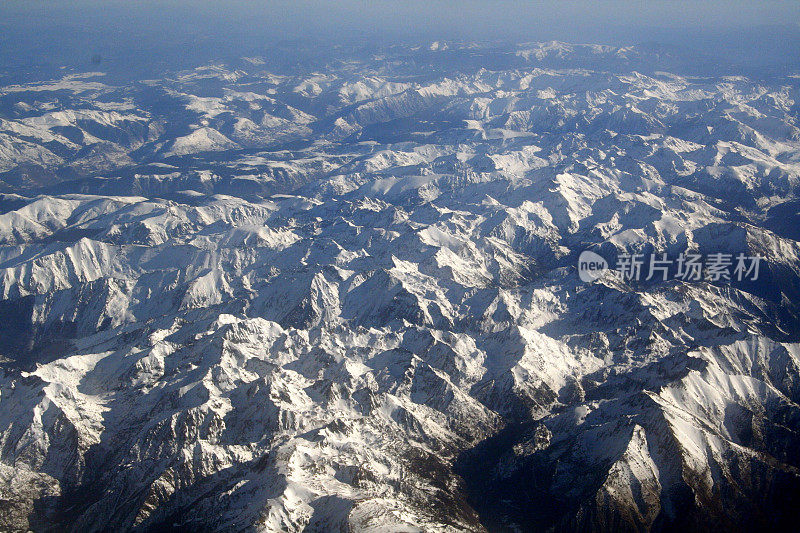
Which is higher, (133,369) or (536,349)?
(133,369)

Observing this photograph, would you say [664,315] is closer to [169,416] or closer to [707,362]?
[707,362]

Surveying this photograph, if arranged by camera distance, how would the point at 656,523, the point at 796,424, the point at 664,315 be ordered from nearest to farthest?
the point at 656,523
the point at 796,424
the point at 664,315

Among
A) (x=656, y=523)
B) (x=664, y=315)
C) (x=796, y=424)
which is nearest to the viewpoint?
(x=656, y=523)

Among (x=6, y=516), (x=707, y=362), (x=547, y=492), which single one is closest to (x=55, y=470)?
(x=6, y=516)

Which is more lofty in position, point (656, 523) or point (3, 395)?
point (3, 395)

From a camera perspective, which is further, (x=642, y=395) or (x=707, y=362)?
(x=707, y=362)

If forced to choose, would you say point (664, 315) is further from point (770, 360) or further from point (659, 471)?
point (659, 471)

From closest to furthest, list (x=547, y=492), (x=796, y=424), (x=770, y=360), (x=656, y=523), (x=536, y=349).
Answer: (x=656, y=523), (x=547, y=492), (x=796, y=424), (x=770, y=360), (x=536, y=349)

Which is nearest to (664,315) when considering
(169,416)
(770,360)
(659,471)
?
(770,360)

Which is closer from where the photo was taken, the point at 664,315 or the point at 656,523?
the point at 656,523
